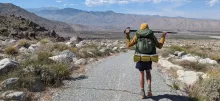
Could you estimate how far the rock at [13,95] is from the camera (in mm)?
8453

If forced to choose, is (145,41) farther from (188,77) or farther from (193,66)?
(193,66)

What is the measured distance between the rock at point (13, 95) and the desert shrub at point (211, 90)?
4.98 meters

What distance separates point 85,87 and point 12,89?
2418 millimetres

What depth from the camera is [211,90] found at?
9375 mm

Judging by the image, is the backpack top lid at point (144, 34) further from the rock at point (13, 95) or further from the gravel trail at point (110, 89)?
the rock at point (13, 95)

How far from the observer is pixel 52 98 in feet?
30.4

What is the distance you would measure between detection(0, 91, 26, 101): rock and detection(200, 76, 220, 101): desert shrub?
4976 millimetres

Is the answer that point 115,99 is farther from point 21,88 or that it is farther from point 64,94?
point 21,88

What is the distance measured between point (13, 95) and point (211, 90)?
17.7ft

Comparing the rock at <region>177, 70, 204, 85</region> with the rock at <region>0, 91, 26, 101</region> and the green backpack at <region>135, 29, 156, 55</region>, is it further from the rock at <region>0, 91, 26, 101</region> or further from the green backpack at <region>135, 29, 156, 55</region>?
the rock at <region>0, 91, 26, 101</region>

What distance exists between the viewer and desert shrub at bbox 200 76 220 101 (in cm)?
926

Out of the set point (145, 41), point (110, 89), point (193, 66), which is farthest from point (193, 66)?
point (145, 41)

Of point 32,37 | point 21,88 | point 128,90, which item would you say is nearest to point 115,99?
point 128,90

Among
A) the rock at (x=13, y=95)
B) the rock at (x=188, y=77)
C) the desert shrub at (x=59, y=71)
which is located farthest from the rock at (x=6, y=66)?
the rock at (x=188, y=77)
